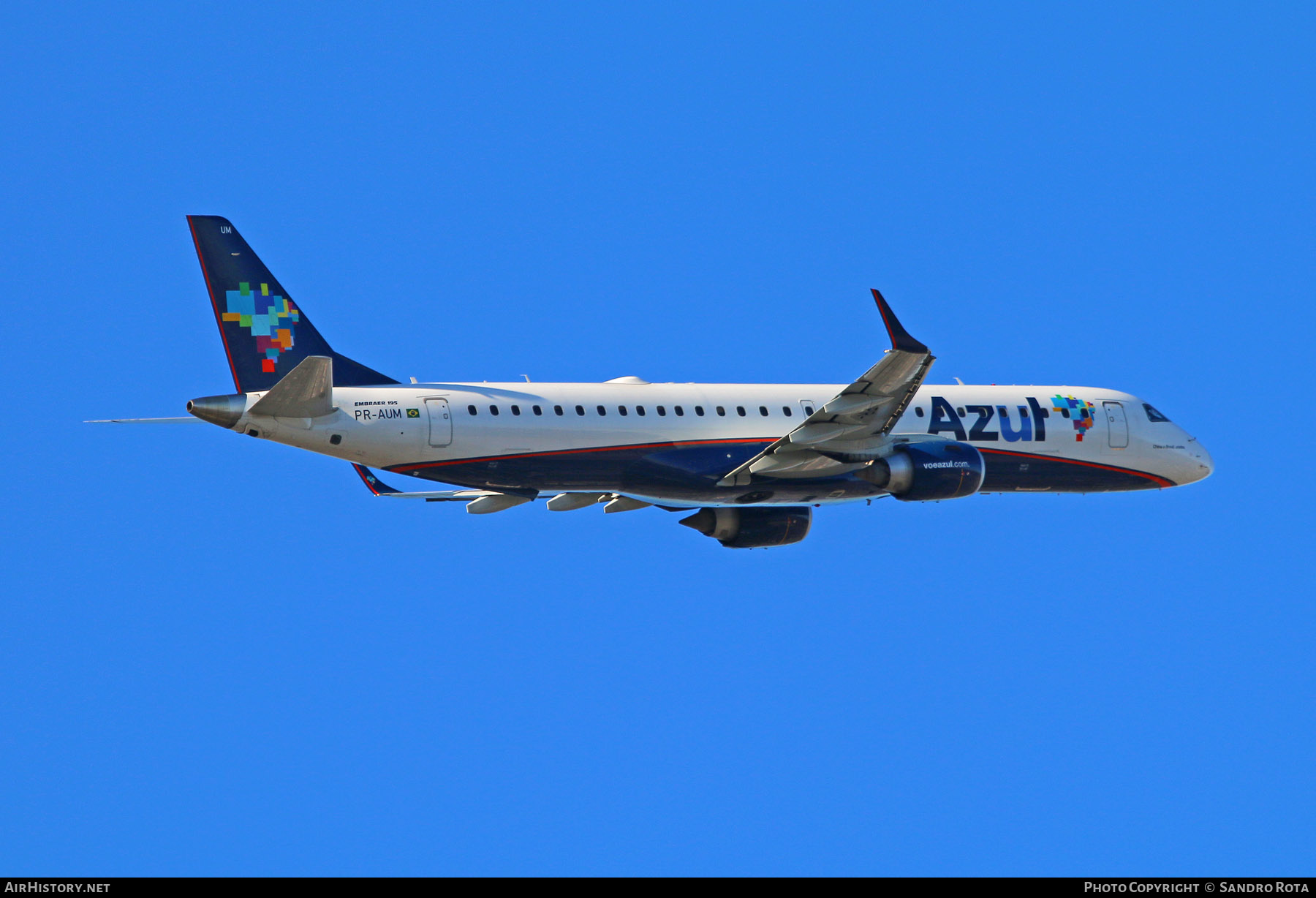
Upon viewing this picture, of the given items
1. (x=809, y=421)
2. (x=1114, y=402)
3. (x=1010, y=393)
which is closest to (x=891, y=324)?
(x=809, y=421)

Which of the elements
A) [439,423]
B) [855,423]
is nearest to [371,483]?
[439,423]

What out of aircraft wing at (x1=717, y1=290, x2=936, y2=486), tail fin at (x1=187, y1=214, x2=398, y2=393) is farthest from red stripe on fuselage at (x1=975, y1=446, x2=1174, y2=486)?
tail fin at (x1=187, y1=214, x2=398, y2=393)

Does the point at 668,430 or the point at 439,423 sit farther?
the point at 668,430

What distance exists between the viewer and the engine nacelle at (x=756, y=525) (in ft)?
138

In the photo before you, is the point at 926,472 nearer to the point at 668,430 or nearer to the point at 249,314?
the point at 668,430

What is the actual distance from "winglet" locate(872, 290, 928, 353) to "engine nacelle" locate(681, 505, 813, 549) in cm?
867

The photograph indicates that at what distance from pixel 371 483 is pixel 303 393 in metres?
7.66

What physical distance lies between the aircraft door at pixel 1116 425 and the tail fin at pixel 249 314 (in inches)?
787

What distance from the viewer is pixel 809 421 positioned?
36500mm

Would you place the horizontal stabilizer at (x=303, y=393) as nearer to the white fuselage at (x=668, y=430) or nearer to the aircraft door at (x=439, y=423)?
the white fuselage at (x=668, y=430)

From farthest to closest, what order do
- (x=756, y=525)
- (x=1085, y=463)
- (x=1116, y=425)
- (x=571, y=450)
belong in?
1. (x=1116, y=425)
2. (x=1085, y=463)
3. (x=756, y=525)
4. (x=571, y=450)

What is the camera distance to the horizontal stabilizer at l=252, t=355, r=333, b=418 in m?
32.7

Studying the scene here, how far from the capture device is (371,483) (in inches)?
1596
